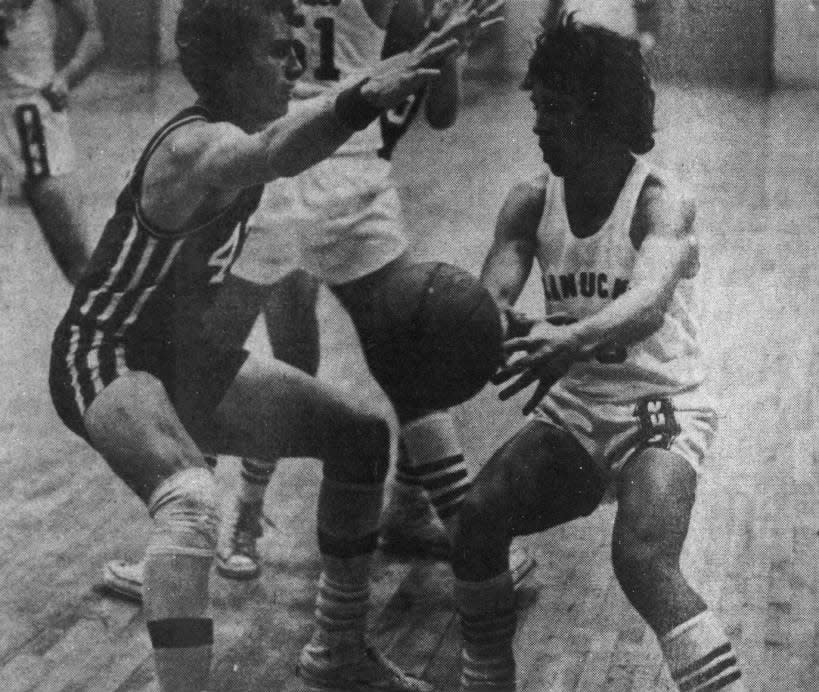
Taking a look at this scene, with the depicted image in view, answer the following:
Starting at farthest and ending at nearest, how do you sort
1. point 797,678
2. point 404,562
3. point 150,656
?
1. point 404,562
2. point 150,656
3. point 797,678

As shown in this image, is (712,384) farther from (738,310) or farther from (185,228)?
(185,228)

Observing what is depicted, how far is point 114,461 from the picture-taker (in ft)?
12.3

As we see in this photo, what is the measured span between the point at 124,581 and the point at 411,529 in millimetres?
779

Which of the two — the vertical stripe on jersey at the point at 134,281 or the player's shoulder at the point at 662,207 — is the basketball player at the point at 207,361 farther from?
the player's shoulder at the point at 662,207

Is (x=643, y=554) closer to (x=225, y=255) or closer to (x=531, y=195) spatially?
Answer: (x=531, y=195)

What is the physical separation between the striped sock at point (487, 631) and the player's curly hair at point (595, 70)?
106 cm

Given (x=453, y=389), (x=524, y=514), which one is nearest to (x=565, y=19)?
(x=453, y=389)

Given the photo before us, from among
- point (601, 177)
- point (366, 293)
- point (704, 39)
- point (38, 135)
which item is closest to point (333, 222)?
point (366, 293)

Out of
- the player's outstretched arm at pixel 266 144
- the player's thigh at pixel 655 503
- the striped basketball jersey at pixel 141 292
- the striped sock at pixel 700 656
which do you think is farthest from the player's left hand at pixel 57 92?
the striped sock at pixel 700 656

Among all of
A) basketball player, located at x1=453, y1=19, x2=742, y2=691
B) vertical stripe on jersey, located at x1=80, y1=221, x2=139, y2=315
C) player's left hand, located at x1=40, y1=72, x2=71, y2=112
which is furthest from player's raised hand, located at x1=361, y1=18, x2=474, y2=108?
player's left hand, located at x1=40, y1=72, x2=71, y2=112

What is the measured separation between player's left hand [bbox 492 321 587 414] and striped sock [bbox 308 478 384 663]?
675mm

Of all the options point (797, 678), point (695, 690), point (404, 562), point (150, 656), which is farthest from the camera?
point (404, 562)

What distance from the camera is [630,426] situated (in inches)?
147

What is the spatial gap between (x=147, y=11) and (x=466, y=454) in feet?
4.52
